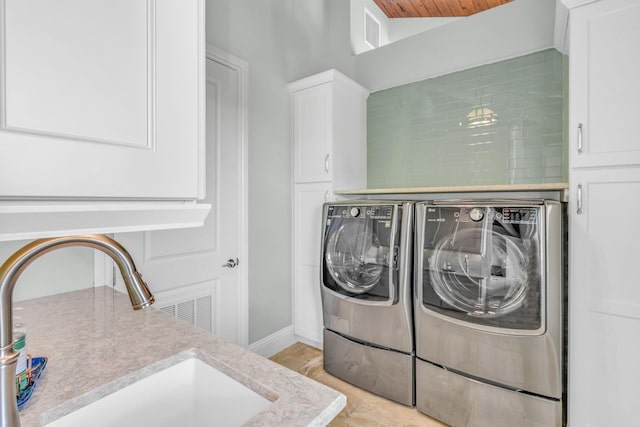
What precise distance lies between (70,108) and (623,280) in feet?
6.87

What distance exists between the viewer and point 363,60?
307cm

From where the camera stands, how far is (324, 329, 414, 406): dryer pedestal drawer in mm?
1965

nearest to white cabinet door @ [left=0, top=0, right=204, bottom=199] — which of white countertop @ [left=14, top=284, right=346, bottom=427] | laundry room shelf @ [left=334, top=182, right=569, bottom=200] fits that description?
white countertop @ [left=14, top=284, right=346, bottom=427]

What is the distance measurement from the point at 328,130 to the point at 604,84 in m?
1.67

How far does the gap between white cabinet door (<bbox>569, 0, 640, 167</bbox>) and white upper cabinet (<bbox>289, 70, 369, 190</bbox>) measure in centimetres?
151

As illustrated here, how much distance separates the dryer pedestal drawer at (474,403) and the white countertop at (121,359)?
1394mm

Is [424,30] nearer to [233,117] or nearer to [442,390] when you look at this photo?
[233,117]

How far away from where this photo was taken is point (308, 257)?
2.71 meters

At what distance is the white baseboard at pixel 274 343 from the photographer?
2.54 m

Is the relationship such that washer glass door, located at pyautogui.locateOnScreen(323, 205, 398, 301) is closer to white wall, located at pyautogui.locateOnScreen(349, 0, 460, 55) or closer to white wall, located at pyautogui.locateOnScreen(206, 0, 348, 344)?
white wall, located at pyautogui.locateOnScreen(206, 0, 348, 344)

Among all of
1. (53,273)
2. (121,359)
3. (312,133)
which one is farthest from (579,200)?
(53,273)

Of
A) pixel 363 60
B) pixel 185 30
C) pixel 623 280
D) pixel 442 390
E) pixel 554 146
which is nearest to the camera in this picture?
pixel 185 30

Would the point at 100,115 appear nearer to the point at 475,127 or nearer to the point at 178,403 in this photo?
the point at 178,403

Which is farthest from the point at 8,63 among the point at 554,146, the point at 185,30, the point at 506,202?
the point at 554,146
